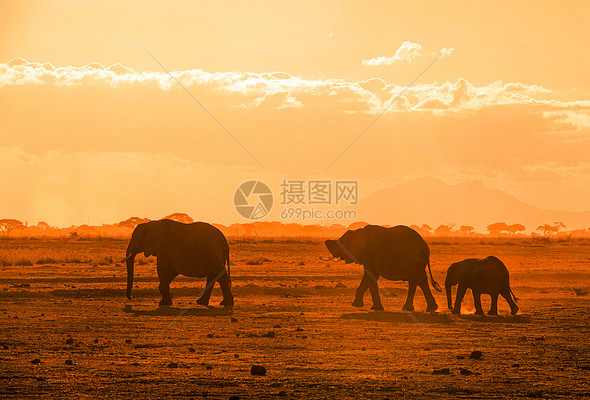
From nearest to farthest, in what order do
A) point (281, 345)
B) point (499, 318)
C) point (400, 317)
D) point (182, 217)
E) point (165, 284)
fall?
point (281, 345)
point (499, 318)
point (400, 317)
point (165, 284)
point (182, 217)

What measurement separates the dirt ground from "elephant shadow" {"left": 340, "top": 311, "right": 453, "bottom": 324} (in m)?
0.05

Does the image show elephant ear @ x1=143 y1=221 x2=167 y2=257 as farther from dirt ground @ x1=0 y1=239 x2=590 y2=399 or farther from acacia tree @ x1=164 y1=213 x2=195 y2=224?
acacia tree @ x1=164 y1=213 x2=195 y2=224

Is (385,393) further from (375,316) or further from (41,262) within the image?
(41,262)

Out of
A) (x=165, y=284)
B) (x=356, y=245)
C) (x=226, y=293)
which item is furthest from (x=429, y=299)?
(x=165, y=284)

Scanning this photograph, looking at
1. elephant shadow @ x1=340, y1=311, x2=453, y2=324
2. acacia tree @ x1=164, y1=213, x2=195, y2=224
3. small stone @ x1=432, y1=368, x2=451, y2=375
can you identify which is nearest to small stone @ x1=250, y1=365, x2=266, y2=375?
small stone @ x1=432, y1=368, x2=451, y2=375

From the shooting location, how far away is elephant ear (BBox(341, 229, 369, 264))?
27.1m

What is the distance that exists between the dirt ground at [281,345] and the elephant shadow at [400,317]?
5 cm

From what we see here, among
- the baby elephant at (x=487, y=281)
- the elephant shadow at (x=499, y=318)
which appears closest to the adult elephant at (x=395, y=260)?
the baby elephant at (x=487, y=281)

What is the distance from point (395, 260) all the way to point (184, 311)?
20.2 feet

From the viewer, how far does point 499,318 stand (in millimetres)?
23078

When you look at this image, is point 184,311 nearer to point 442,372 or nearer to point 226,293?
point 226,293

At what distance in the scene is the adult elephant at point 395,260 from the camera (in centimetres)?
2520

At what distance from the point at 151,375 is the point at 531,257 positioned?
58.5m

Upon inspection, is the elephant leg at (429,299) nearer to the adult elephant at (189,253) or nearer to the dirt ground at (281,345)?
the dirt ground at (281,345)
